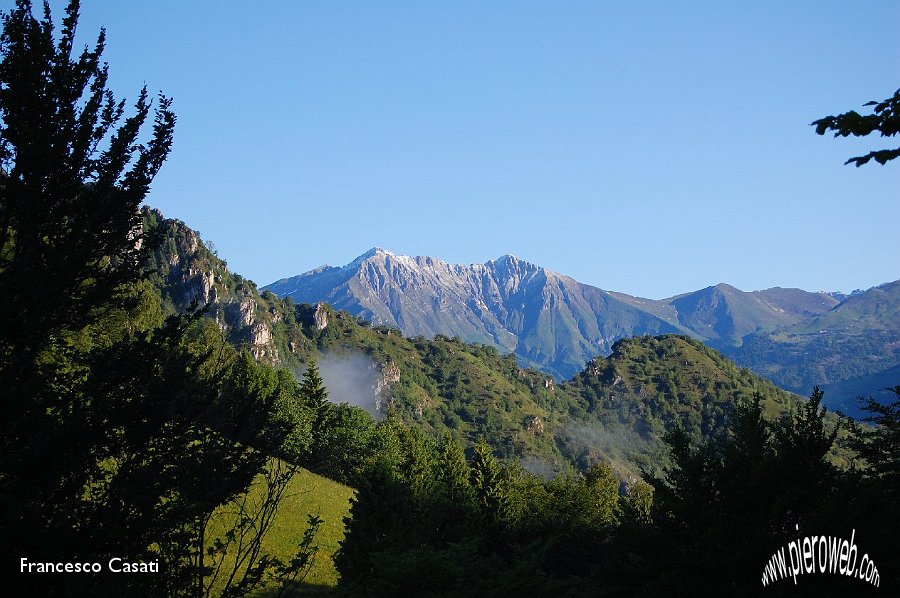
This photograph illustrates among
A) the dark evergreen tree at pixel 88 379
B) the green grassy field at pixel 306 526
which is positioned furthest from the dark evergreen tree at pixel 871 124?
the green grassy field at pixel 306 526

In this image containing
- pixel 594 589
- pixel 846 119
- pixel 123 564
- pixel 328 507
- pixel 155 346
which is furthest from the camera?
pixel 328 507

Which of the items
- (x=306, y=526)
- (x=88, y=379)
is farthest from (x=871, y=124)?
(x=306, y=526)

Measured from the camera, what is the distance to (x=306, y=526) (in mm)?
47250

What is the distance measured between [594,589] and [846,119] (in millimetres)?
14071

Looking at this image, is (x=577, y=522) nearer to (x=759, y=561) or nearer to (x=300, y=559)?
(x=759, y=561)

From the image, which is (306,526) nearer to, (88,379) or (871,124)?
(88,379)

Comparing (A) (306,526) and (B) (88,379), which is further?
(A) (306,526)

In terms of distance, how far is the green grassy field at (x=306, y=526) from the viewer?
36.6 meters

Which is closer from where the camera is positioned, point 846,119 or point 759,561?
point 846,119

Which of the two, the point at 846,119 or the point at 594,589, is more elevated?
the point at 846,119

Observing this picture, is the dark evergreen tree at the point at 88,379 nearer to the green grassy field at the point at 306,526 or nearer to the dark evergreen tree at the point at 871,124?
the dark evergreen tree at the point at 871,124

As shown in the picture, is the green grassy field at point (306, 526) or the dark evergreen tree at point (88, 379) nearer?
the dark evergreen tree at point (88, 379)

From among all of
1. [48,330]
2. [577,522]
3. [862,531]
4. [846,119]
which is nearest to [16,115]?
[48,330]

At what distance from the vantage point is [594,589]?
17.5 m
